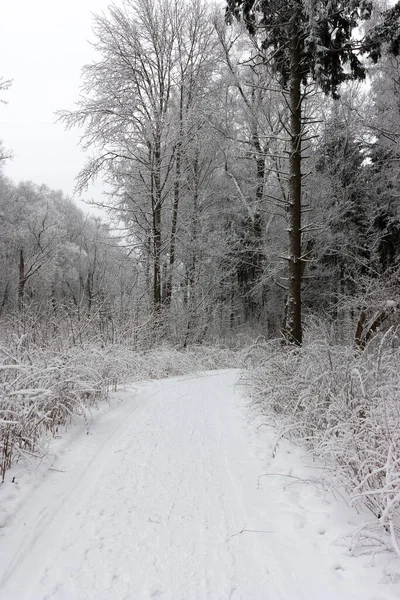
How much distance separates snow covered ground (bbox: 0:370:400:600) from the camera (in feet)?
5.69

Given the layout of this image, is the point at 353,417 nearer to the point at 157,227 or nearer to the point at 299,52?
the point at 299,52

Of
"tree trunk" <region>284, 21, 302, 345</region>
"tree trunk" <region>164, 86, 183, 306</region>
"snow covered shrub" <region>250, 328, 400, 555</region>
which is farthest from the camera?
"tree trunk" <region>164, 86, 183, 306</region>

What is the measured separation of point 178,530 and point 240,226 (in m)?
17.3

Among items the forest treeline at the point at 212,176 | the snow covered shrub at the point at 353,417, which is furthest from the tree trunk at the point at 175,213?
the snow covered shrub at the point at 353,417

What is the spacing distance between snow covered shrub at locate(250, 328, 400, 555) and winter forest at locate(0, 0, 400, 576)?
0.03m

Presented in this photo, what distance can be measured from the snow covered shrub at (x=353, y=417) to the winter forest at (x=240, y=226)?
3 cm

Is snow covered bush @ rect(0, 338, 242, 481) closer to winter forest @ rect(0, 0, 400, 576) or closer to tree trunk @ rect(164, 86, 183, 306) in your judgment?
winter forest @ rect(0, 0, 400, 576)

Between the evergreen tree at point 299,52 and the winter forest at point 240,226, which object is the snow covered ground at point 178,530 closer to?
the winter forest at point 240,226

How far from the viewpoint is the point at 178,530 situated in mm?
2230

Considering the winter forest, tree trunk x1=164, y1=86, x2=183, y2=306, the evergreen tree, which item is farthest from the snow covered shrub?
tree trunk x1=164, y1=86, x2=183, y2=306

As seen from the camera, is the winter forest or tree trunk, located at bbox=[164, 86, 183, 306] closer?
the winter forest

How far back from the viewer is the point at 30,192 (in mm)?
36094

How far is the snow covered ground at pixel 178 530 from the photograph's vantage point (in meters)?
1.73

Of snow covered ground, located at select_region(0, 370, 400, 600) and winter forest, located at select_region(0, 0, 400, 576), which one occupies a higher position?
winter forest, located at select_region(0, 0, 400, 576)
